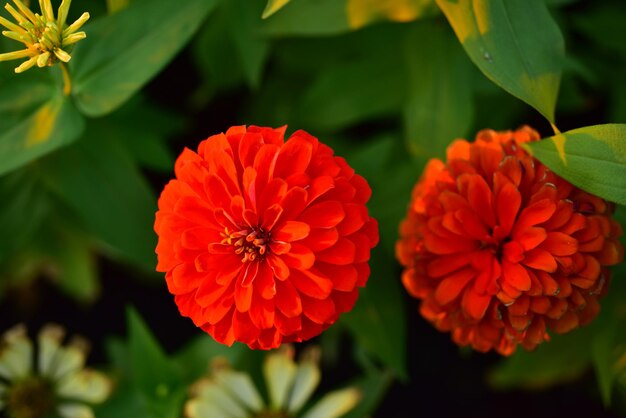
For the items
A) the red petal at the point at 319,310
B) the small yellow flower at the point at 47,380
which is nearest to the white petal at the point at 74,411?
the small yellow flower at the point at 47,380

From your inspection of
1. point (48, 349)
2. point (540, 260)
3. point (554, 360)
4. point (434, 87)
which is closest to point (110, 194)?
point (48, 349)

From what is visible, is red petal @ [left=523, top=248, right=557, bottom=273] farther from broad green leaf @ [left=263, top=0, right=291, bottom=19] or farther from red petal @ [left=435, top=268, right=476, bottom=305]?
broad green leaf @ [left=263, top=0, right=291, bottom=19]

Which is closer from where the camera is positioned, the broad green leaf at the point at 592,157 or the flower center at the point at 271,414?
the broad green leaf at the point at 592,157

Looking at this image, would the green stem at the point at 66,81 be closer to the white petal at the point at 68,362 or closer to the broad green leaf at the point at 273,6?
the broad green leaf at the point at 273,6

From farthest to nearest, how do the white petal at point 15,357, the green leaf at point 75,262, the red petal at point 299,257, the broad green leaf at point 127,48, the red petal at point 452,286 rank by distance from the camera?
the green leaf at point 75,262, the white petal at point 15,357, the broad green leaf at point 127,48, the red petal at point 452,286, the red petal at point 299,257

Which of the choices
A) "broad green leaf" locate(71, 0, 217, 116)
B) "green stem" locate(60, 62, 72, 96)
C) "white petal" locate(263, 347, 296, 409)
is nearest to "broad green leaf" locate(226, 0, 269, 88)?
"broad green leaf" locate(71, 0, 217, 116)

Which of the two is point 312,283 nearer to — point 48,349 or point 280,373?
point 280,373

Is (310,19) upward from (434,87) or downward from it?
upward
